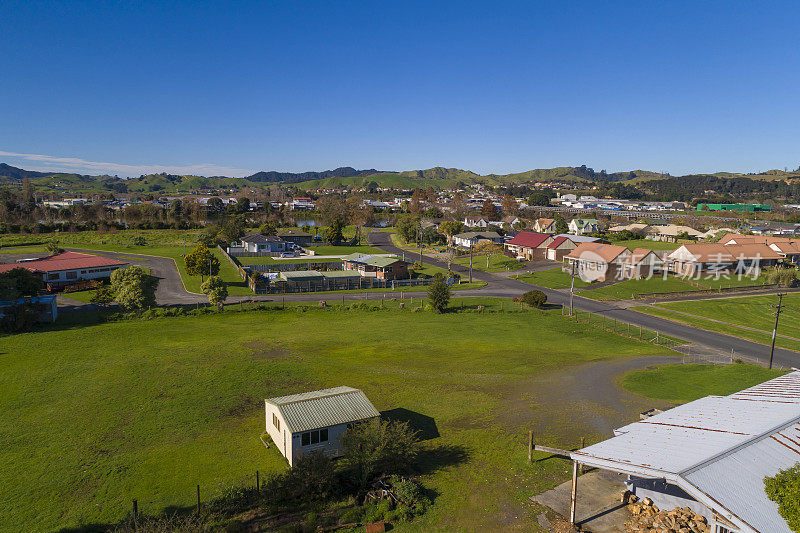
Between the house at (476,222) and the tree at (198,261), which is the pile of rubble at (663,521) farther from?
the house at (476,222)

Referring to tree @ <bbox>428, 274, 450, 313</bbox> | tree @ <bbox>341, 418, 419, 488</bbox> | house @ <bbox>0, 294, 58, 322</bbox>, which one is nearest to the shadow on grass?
tree @ <bbox>341, 418, 419, 488</bbox>

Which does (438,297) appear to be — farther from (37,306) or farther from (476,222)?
(476,222)

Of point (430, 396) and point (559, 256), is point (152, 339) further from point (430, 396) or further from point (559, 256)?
point (559, 256)

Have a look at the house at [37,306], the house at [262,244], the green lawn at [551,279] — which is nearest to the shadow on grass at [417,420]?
the house at [37,306]

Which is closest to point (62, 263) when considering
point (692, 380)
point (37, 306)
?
point (37, 306)

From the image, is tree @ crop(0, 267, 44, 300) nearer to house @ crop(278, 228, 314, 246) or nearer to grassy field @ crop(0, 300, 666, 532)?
grassy field @ crop(0, 300, 666, 532)
